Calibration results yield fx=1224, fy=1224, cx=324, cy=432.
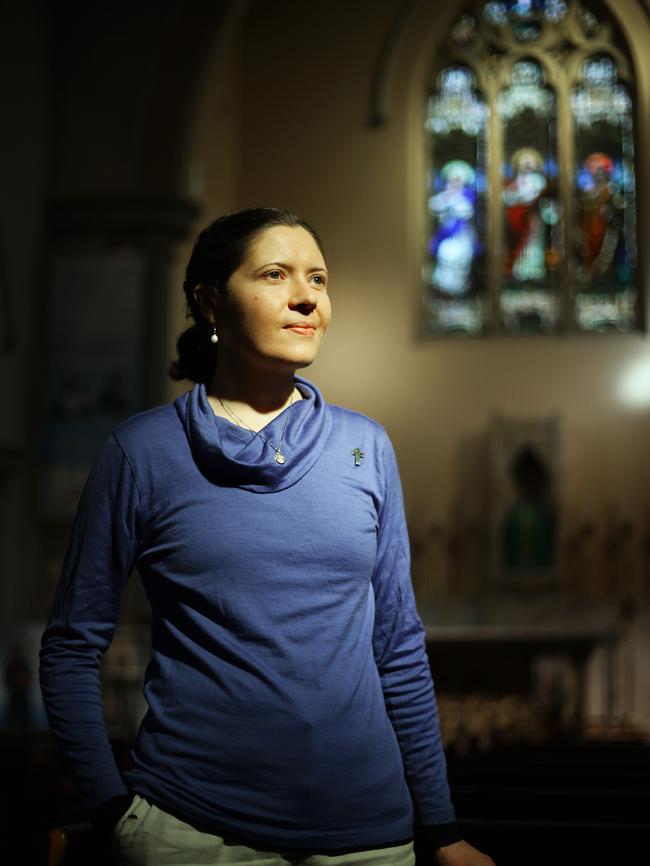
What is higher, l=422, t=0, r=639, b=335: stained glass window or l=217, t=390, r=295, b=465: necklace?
l=422, t=0, r=639, b=335: stained glass window

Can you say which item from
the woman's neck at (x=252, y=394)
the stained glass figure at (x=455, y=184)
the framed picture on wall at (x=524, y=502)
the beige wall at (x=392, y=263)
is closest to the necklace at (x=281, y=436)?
the woman's neck at (x=252, y=394)

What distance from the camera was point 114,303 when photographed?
6.96 meters

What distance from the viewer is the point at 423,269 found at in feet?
37.6

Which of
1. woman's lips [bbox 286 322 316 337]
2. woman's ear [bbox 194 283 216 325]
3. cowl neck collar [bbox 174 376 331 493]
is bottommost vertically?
cowl neck collar [bbox 174 376 331 493]

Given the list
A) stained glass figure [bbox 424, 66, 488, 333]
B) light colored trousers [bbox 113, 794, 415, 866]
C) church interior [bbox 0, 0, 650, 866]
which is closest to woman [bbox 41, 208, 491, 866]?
light colored trousers [bbox 113, 794, 415, 866]

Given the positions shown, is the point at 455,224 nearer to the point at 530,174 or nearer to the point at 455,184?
the point at 455,184

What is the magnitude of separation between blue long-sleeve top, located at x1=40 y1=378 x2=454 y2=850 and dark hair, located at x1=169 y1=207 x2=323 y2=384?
0.39 feet

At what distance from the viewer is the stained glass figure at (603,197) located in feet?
36.3

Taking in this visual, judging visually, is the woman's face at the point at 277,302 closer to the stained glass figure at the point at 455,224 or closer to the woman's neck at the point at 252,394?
the woman's neck at the point at 252,394

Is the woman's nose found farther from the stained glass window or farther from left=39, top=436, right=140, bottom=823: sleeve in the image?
the stained glass window

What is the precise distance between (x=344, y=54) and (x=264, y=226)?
415 inches

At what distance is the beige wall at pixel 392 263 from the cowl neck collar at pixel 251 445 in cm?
920

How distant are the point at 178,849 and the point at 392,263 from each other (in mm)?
10228

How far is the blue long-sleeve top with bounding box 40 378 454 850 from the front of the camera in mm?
1165
